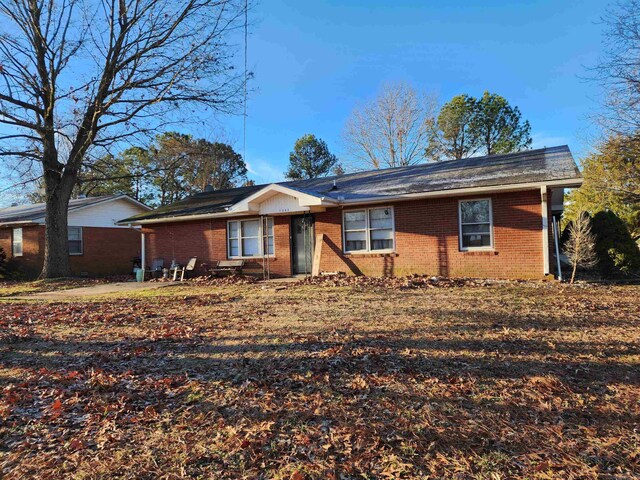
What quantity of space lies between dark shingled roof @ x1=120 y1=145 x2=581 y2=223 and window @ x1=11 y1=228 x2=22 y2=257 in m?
9.87

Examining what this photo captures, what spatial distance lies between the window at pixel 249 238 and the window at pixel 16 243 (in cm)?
1494

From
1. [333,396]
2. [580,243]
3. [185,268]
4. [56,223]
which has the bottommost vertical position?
[333,396]

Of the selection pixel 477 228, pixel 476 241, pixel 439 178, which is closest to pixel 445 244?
pixel 476 241

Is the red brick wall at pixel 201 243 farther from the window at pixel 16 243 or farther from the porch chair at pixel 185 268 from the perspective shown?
the window at pixel 16 243

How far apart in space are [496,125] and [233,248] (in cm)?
2598

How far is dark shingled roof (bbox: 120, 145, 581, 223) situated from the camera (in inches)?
448

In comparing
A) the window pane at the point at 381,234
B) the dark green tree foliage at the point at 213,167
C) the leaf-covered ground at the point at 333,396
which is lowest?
the leaf-covered ground at the point at 333,396

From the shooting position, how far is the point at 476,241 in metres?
12.1

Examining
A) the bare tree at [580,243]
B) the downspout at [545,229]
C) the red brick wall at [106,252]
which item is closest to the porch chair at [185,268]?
the red brick wall at [106,252]

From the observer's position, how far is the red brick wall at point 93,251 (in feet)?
73.4

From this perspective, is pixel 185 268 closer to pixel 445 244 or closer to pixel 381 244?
pixel 381 244

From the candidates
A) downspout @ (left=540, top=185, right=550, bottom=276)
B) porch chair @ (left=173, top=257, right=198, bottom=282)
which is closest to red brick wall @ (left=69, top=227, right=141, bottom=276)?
porch chair @ (left=173, top=257, right=198, bottom=282)

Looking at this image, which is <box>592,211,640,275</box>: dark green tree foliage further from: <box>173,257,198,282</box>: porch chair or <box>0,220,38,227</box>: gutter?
<box>0,220,38,227</box>: gutter


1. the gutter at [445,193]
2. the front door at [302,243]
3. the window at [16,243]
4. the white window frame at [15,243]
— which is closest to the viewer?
the gutter at [445,193]
